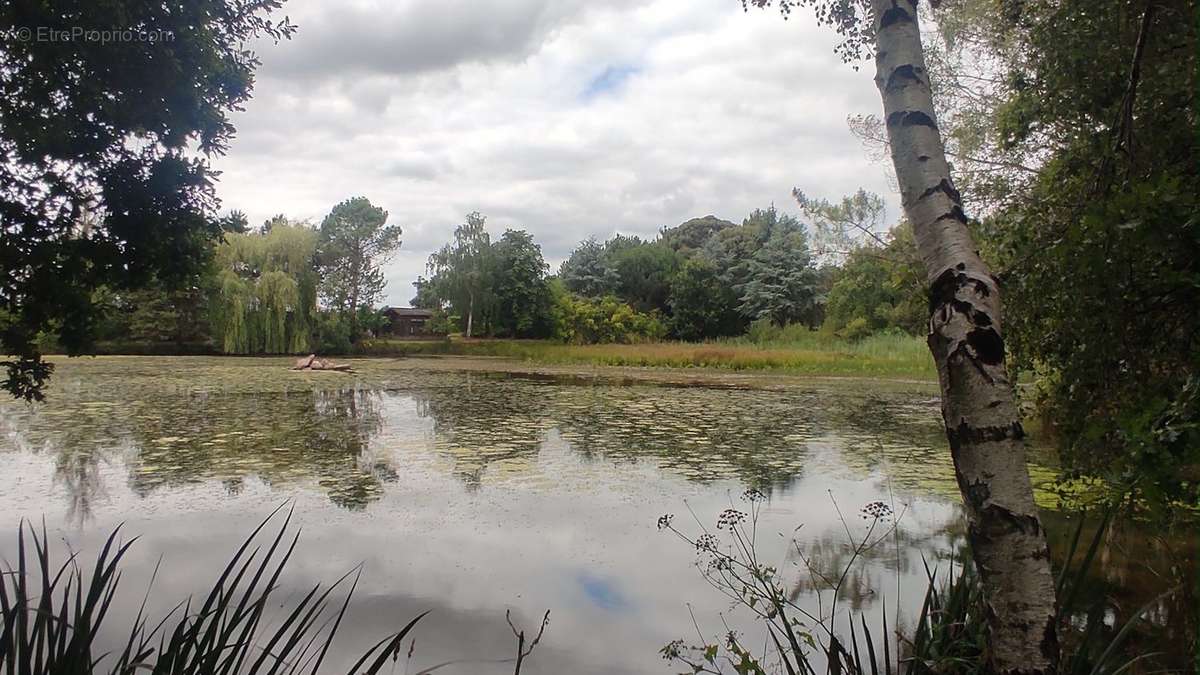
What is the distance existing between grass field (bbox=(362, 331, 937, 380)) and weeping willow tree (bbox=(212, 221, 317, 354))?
12.4 ft

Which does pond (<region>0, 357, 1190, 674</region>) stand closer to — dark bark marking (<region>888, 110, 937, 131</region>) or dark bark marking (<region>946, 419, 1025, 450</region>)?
dark bark marking (<region>946, 419, 1025, 450</region>)

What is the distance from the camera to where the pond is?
3350 mm

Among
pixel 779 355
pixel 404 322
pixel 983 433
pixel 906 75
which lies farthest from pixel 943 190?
pixel 404 322

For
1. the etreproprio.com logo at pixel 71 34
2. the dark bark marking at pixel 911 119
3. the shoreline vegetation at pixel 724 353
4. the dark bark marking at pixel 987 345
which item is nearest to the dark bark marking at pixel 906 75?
the dark bark marking at pixel 911 119

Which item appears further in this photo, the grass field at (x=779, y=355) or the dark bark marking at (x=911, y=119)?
the grass field at (x=779, y=355)

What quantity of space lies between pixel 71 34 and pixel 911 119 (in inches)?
131

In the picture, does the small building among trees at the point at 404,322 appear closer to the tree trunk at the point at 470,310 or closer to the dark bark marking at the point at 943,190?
the tree trunk at the point at 470,310

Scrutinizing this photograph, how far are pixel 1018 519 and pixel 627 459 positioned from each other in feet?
18.0

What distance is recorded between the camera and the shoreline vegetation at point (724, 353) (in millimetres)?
17734

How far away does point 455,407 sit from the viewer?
10.6 m

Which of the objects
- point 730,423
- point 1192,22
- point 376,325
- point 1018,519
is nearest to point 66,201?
point 1018,519

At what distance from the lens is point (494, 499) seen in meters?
5.27

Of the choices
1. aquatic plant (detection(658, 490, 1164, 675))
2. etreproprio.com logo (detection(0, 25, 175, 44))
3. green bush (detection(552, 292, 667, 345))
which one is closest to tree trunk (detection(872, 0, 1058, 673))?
aquatic plant (detection(658, 490, 1164, 675))

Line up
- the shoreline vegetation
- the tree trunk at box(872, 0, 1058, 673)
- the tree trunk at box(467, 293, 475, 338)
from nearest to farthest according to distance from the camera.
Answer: the tree trunk at box(872, 0, 1058, 673)
the shoreline vegetation
the tree trunk at box(467, 293, 475, 338)
